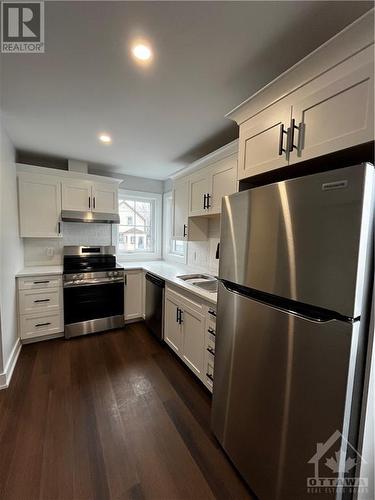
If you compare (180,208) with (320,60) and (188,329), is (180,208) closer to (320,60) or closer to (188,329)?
(188,329)

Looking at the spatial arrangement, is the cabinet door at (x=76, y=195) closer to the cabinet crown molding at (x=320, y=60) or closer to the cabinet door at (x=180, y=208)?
the cabinet door at (x=180, y=208)

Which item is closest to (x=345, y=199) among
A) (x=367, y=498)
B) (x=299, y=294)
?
(x=299, y=294)

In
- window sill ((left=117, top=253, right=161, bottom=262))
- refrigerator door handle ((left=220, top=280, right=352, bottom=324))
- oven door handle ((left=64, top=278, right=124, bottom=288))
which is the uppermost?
refrigerator door handle ((left=220, top=280, right=352, bottom=324))

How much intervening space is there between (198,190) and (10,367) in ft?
8.91

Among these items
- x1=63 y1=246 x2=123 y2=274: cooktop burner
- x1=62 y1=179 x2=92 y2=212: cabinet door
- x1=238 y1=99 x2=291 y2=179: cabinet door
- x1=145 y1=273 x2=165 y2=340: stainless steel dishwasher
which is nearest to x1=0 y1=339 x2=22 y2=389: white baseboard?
x1=63 y1=246 x2=123 y2=274: cooktop burner

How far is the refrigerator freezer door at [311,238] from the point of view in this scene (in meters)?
0.79

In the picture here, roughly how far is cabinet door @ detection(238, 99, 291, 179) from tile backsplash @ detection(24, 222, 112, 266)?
2.81m

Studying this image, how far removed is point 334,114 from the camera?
101 cm

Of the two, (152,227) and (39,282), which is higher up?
(152,227)

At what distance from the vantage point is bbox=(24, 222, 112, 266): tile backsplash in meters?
3.20

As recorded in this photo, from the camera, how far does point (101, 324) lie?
3121 millimetres

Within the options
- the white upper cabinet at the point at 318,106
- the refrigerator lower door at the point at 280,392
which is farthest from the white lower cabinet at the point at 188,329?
the white upper cabinet at the point at 318,106

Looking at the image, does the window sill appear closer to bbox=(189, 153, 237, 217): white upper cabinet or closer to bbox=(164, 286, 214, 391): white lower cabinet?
bbox=(164, 286, 214, 391): white lower cabinet

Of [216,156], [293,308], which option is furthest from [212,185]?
[293,308]
